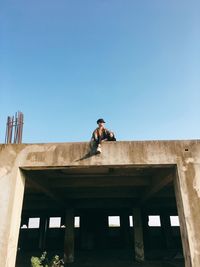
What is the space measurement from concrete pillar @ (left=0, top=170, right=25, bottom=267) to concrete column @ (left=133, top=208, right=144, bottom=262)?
8.57m

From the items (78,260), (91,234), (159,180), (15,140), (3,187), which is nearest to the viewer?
(3,187)

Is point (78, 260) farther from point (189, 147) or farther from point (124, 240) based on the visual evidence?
point (189, 147)

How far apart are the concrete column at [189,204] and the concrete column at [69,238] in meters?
8.62

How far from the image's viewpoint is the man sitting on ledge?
6.09m

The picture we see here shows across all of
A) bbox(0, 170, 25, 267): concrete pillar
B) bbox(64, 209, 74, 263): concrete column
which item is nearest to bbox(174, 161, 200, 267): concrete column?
bbox(0, 170, 25, 267): concrete pillar

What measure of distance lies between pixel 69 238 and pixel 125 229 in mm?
6809

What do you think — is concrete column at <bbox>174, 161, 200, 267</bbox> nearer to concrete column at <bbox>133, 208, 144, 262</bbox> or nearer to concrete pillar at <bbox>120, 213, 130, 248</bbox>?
concrete column at <bbox>133, 208, 144, 262</bbox>

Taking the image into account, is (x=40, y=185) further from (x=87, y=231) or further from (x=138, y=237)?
(x=87, y=231)

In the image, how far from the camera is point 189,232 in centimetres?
525

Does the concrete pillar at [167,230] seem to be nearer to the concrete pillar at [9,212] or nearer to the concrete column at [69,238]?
the concrete column at [69,238]

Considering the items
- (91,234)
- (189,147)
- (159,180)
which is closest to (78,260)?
(91,234)

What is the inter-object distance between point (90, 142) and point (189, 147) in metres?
2.73

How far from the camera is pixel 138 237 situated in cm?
1246

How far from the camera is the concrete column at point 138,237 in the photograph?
1219 cm
